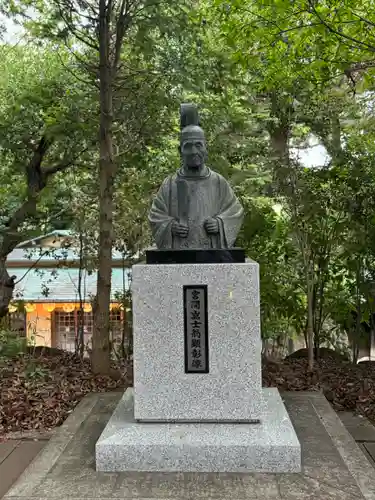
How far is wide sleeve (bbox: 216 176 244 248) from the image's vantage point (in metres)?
3.86

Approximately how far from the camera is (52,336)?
9.84 m

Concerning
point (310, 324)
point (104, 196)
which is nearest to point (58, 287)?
point (104, 196)

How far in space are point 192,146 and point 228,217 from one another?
2.05 feet

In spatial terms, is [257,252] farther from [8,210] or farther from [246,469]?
[8,210]

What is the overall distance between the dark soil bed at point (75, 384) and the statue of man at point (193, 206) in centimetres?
226

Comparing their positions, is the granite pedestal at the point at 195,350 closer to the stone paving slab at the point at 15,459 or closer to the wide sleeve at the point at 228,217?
the wide sleeve at the point at 228,217

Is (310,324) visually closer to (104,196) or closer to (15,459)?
(104,196)

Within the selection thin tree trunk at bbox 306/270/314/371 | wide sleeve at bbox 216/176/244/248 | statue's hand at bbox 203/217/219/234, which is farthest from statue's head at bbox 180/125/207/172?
thin tree trunk at bbox 306/270/314/371

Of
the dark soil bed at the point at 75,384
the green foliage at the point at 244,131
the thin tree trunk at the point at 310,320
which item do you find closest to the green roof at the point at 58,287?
the dark soil bed at the point at 75,384

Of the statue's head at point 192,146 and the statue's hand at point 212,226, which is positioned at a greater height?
the statue's head at point 192,146

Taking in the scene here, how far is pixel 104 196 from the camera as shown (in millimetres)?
5699

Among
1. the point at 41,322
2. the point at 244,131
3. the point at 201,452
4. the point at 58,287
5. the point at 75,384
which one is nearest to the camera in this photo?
the point at 201,452

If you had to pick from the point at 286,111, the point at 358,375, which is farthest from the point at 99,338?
the point at 286,111

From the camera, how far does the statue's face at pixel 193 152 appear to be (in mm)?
3848
